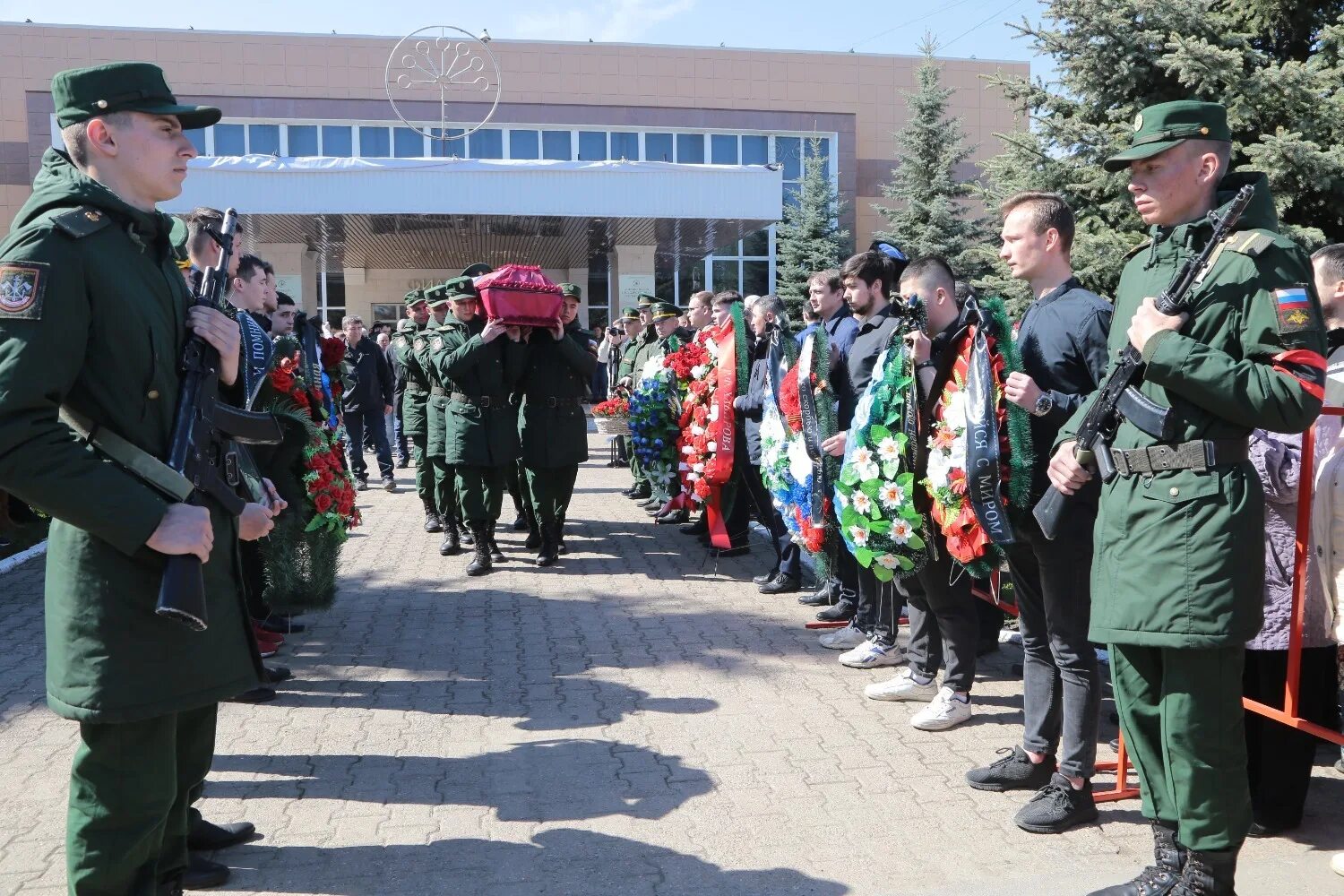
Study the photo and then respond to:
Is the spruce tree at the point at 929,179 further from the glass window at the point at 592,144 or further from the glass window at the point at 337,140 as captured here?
the glass window at the point at 337,140

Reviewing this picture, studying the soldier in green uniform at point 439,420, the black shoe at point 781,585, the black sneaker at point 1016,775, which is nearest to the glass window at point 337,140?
the soldier in green uniform at point 439,420

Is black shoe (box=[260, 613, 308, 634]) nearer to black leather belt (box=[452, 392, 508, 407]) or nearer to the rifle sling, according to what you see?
black leather belt (box=[452, 392, 508, 407])

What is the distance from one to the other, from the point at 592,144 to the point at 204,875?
32785mm

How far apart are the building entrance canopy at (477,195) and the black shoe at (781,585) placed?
45.0ft

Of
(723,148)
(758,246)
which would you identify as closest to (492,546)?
(758,246)

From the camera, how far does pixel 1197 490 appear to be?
9.75ft

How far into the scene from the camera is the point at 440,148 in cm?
3281

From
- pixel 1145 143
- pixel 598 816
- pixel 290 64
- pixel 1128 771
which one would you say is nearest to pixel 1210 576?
pixel 1145 143

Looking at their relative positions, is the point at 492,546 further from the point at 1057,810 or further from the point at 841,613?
the point at 1057,810

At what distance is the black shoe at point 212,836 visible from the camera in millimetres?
3736

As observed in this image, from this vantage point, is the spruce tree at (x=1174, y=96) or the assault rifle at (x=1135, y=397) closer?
the assault rifle at (x=1135, y=397)

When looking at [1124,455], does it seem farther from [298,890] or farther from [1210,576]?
[298,890]

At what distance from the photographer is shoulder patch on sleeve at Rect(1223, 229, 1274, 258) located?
2.91 m

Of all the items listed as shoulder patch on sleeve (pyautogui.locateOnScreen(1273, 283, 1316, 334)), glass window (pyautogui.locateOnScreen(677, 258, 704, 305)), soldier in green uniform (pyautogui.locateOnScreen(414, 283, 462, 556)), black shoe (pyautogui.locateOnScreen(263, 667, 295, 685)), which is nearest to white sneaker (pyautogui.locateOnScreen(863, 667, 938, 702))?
shoulder patch on sleeve (pyautogui.locateOnScreen(1273, 283, 1316, 334))
